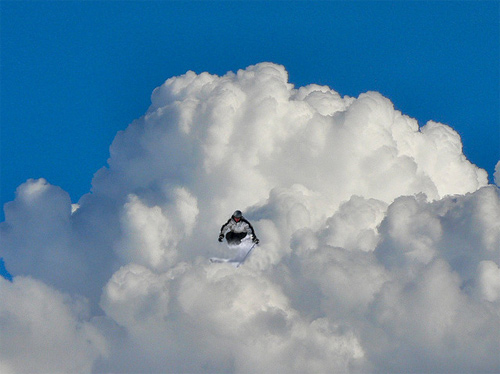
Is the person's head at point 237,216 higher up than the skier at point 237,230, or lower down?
higher up

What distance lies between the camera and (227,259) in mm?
92562

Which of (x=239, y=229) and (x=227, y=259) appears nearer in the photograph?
(x=239, y=229)

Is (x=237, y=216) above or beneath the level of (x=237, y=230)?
above

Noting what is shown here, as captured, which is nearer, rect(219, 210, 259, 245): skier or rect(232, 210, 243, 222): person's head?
rect(232, 210, 243, 222): person's head

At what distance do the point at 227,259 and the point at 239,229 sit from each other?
10.4 meters

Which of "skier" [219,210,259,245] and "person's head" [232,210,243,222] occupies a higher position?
"person's head" [232,210,243,222]

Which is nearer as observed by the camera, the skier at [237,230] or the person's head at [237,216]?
the person's head at [237,216]

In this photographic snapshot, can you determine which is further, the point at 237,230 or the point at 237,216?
the point at 237,230

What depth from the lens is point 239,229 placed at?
273ft
